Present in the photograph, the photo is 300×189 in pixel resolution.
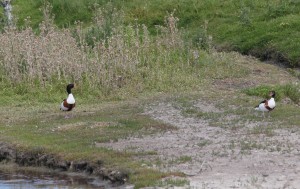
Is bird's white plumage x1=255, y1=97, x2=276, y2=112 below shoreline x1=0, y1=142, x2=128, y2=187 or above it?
above

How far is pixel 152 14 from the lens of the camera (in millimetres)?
31875

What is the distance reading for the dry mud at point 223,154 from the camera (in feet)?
38.4

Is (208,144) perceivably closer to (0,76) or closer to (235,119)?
(235,119)

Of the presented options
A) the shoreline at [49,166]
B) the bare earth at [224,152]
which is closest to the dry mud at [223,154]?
the bare earth at [224,152]

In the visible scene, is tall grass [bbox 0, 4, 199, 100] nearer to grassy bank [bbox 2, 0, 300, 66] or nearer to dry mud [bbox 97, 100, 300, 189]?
dry mud [bbox 97, 100, 300, 189]

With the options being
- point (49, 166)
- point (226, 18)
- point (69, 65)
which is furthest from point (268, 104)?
point (226, 18)

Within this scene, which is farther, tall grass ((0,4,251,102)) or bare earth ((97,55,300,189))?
tall grass ((0,4,251,102))

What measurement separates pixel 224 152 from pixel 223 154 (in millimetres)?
176

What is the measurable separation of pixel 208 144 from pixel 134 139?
1662 millimetres

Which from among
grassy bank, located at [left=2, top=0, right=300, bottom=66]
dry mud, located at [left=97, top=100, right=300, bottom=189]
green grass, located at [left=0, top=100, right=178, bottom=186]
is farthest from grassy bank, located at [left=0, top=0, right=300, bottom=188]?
dry mud, located at [left=97, top=100, right=300, bottom=189]

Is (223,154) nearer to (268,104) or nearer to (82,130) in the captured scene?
(268,104)

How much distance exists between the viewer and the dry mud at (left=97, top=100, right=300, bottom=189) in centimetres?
1172

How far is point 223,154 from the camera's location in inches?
530

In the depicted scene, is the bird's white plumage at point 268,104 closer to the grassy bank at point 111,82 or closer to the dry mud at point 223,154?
the grassy bank at point 111,82
